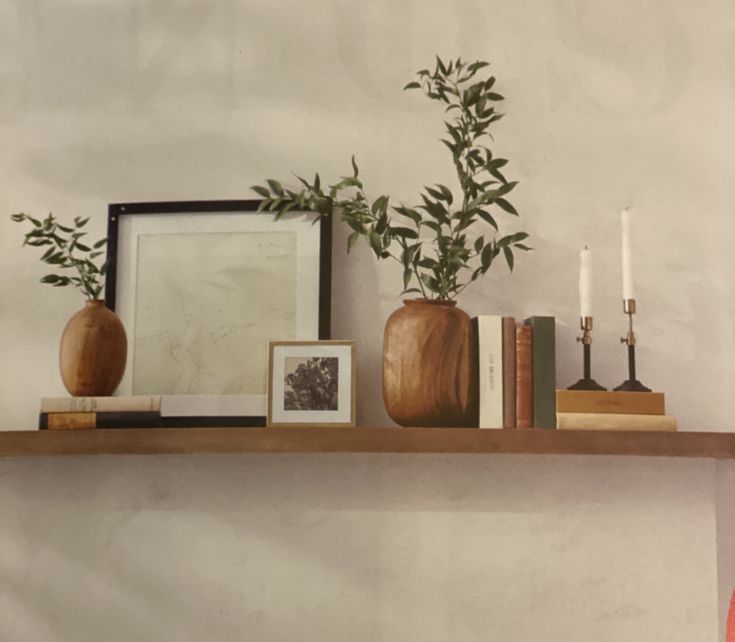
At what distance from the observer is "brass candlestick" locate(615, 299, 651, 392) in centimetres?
165

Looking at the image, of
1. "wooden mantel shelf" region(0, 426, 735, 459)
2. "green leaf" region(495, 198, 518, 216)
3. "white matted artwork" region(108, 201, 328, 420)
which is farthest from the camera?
"white matted artwork" region(108, 201, 328, 420)

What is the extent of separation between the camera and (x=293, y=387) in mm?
1668

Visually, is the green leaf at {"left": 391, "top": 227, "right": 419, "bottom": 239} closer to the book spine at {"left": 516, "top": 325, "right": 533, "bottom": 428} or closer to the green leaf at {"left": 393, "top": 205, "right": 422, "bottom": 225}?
the green leaf at {"left": 393, "top": 205, "right": 422, "bottom": 225}

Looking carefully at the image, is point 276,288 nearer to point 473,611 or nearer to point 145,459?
point 145,459

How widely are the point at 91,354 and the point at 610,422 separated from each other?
97 cm

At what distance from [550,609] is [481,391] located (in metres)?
0.48

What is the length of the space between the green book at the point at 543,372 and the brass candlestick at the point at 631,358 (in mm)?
139

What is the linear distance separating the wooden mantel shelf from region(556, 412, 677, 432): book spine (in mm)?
17

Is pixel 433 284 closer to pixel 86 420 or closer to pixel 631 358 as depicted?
pixel 631 358

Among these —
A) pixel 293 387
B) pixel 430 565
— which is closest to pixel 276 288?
pixel 293 387

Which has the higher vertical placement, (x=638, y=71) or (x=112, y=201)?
(x=638, y=71)

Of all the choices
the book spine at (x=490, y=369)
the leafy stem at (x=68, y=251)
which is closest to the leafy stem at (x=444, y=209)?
the book spine at (x=490, y=369)

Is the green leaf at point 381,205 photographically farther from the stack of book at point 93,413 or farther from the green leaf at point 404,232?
the stack of book at point 93,413

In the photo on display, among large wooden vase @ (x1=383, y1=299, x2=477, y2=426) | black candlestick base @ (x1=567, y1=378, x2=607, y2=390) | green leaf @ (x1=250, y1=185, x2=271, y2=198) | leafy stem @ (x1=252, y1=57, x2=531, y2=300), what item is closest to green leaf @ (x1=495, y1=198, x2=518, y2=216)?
leafy stem @ (x1=252, y1=57, x2=531, y2=300)
